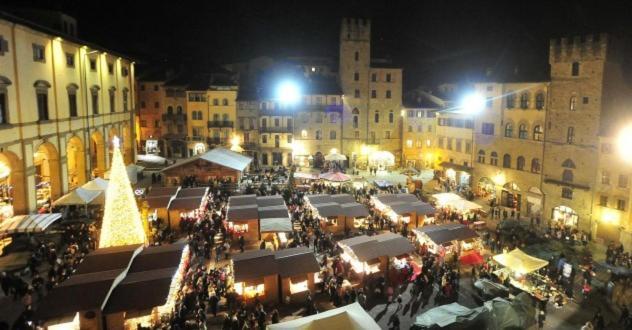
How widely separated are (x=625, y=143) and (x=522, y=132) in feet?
29.7

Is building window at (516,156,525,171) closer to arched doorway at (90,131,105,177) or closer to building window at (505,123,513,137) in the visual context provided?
building window at (505,123,513,137)

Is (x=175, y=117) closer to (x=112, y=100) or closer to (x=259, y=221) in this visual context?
(x=112, y=100)

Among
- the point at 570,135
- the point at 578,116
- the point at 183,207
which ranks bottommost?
the point at 183,207

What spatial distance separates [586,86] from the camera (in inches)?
1299

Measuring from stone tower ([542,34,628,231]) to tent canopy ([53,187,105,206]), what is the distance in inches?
1357

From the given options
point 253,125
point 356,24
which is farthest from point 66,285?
point 356,24

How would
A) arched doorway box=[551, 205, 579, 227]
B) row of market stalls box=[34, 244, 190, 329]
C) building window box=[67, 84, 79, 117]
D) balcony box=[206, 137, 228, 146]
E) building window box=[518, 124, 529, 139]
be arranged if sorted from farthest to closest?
balcony box=[206, 137, 228, 146], building window box=[518, 124, 529, 139], arched doorway box=[551, 205, 579, 227], building window box=[67, 84, 79, 117], row of market stalls box=[34, 244, 190, 329]

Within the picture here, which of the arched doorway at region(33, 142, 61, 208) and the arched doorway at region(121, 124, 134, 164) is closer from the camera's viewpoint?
the arched doorway at region(33, 142, 61, 208)

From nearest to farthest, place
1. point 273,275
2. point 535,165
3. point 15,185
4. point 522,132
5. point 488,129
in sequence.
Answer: point 273,275 < point 15,185 < point 535,165 < point 522,132 < point 488,129

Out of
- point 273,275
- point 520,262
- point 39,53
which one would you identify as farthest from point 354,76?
point 273,275

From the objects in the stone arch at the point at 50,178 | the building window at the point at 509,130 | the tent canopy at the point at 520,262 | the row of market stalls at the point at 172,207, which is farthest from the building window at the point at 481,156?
the stone arch at the point at 50,178

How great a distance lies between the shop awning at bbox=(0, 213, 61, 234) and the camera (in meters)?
22.8

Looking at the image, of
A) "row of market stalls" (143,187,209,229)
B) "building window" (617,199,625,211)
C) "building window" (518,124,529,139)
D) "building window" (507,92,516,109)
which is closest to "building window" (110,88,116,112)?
"row of market stalls" (143,187,209,229)

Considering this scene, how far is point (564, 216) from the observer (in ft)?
113
